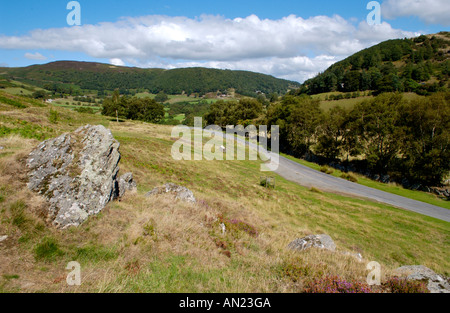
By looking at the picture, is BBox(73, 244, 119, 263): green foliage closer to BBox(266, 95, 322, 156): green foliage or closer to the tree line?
the tree line

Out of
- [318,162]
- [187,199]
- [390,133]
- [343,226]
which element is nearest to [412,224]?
[343,226]

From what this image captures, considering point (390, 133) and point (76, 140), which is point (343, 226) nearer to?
point (76, 140)

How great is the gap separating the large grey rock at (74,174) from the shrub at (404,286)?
10.7 meters

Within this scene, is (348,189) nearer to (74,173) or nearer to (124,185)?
(124,185)

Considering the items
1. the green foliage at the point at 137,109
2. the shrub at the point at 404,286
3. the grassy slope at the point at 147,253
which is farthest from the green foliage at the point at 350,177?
the green foliage at the point at 137,109

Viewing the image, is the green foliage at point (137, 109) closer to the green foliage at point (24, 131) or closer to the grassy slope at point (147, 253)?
the green foliage at point (24, 131)

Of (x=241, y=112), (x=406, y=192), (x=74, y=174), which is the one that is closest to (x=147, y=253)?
(x=74, y=174)

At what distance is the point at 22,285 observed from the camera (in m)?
5.06

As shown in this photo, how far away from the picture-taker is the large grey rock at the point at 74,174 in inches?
324

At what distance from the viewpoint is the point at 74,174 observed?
9062 mm

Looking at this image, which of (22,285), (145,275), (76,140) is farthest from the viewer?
(76,140)

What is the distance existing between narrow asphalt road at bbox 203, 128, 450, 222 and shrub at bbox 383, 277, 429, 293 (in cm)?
2580
